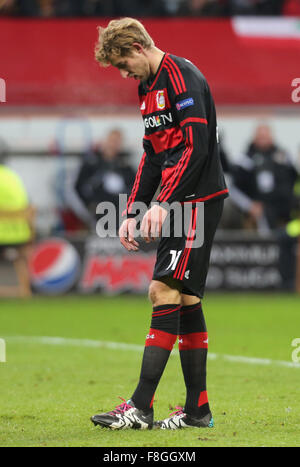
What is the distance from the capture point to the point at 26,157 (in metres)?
14.9

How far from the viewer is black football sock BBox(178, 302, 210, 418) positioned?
16.6 feet

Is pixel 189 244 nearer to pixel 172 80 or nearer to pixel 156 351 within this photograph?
pixel 156 351

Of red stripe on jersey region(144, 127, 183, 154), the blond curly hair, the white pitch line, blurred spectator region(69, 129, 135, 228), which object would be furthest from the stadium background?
the blond curly hair

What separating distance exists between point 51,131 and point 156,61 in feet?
33.2

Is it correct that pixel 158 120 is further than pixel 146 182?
No

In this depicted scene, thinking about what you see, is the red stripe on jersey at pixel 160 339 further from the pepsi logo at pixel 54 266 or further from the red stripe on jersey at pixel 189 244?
the pepsi logo at pixel 54 266

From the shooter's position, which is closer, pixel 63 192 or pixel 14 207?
pixel 14 207

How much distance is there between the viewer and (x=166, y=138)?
199 inches

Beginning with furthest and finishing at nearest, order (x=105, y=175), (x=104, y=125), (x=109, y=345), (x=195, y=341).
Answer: (x=104, y=125)
(x=105, y=175)
(x=109, y=345)
(x=195, y=341)

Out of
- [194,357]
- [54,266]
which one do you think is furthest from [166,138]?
[54,266]

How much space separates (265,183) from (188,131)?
10223 mm

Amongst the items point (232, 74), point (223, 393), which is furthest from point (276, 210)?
point (223, 393)

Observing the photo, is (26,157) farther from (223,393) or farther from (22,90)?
(223,393)
